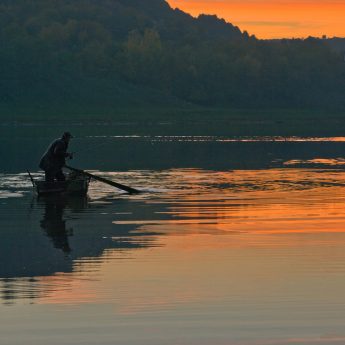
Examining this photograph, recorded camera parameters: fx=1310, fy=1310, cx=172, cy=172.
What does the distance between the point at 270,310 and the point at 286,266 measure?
3923mm

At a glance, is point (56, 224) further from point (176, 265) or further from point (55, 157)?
point (176, 265)

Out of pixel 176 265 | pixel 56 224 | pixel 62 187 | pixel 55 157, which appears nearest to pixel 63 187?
pixel 62 187

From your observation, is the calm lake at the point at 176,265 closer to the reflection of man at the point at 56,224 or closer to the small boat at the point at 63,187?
the reflection of man at the point at 56,224

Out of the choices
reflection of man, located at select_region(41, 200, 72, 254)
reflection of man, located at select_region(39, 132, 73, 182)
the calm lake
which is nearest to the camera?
the calm lake

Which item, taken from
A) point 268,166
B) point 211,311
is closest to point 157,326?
point 211,311

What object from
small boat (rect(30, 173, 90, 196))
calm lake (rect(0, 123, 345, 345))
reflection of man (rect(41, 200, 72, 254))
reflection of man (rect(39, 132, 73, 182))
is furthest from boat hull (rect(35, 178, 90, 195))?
reflection of man (rect(41, 200, 72, 254))

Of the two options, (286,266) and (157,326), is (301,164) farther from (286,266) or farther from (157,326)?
(157,326)

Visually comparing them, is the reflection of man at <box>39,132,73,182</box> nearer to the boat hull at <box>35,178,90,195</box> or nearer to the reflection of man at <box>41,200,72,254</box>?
the boat hull at <box>35,178,90,195</box>

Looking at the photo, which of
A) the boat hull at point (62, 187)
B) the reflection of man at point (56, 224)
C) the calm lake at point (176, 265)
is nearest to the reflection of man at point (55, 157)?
the boat hull at point (62, 187)

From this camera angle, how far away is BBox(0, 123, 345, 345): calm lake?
15.6 m

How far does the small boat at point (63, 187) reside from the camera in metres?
35.5

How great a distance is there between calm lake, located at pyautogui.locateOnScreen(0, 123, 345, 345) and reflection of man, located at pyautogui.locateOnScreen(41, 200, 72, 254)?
0.04m

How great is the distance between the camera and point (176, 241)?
24.5m

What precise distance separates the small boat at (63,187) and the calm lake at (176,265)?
0.86 feet
